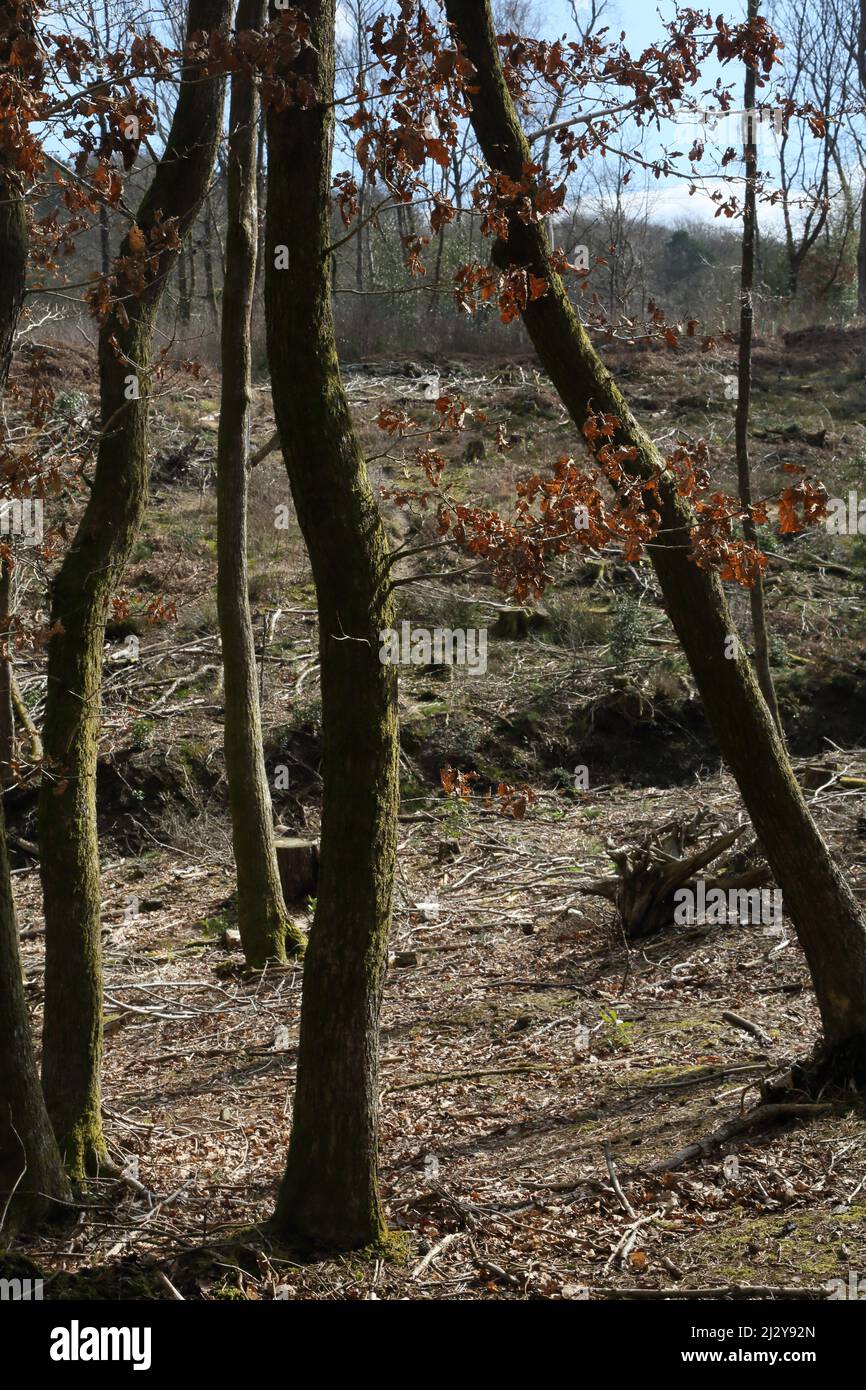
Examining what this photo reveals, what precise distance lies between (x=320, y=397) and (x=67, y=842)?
9.16 feet

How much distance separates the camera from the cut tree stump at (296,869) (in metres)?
10.4

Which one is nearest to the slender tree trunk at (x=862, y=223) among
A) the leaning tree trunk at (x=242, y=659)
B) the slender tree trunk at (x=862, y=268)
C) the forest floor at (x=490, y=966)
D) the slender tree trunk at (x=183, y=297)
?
the slender tree trunk at (x=862, y=268)

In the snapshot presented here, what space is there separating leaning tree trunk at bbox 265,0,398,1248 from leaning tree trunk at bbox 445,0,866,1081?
1.50 metres

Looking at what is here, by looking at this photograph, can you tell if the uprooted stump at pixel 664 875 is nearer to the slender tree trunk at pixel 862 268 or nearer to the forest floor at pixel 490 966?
the forest floor at pixel 490 966

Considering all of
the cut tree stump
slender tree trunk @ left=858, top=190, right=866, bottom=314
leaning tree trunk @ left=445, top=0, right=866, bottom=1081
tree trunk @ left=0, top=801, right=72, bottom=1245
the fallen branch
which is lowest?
the cut tree stump

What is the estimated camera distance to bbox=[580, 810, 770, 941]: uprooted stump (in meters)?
8.59

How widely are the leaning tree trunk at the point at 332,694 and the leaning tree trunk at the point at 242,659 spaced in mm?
4952

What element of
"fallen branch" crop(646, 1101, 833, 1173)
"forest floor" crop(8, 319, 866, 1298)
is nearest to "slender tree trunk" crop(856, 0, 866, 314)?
"forest floor" crop(8, 319, 866, 1298)

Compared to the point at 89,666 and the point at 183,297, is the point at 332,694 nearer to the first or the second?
the point at 89,666

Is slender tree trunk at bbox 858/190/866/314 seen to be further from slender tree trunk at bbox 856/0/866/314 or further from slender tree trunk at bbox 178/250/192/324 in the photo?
slender tree trunk at bbox 178/250/192/324
